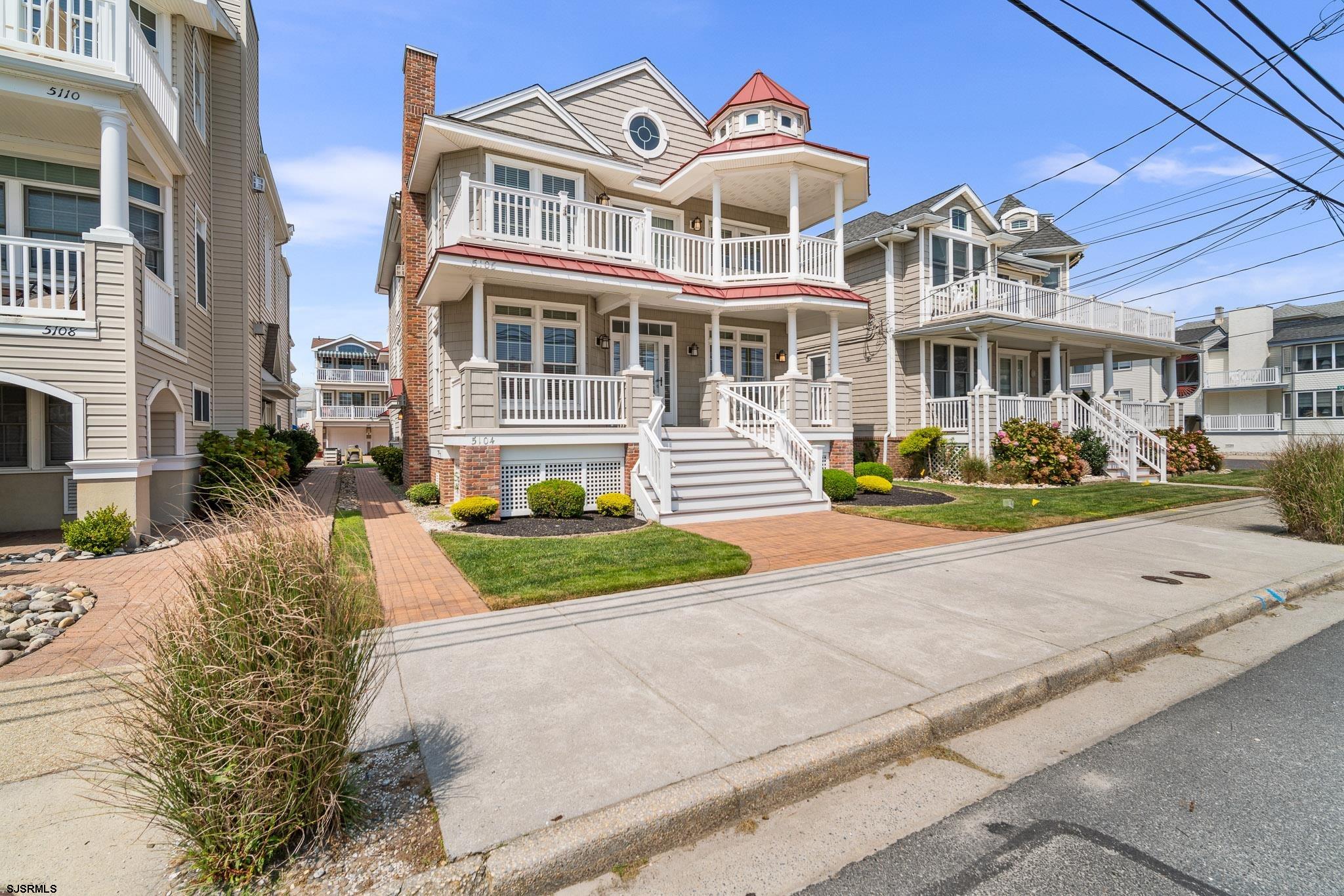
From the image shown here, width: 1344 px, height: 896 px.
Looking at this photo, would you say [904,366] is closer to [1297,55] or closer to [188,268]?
[1297,55]

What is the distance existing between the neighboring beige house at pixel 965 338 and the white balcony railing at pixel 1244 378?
2341cm

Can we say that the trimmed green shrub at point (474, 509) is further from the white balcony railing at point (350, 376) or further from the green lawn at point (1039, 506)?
the white balcony railing at point (350, 376)

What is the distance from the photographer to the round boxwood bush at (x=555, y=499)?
1073cm

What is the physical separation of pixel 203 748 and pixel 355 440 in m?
55.0

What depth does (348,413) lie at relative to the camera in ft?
159

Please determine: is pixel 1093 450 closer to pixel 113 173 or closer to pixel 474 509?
pixel 474 509

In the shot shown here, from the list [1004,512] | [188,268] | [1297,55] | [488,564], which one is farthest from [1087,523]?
[188,268]

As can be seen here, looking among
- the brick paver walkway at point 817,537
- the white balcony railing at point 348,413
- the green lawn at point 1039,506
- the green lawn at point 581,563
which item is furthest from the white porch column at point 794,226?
the white balcony railing at point 348,413

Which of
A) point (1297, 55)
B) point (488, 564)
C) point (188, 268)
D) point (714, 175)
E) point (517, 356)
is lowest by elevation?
point (488, 564)

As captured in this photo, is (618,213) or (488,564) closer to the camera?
(488,564)

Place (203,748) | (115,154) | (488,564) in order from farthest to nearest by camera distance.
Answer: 1. (115,154)
2. (488,564)
3. (203,748)

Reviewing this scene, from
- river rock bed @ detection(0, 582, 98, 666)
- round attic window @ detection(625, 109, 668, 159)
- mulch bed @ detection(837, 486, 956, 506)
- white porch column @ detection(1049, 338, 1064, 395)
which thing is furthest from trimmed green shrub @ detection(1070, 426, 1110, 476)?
river rock bed @ detection(0, 582, 98, 666)

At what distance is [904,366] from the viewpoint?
778 inches

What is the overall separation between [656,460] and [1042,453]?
36.4 ft
